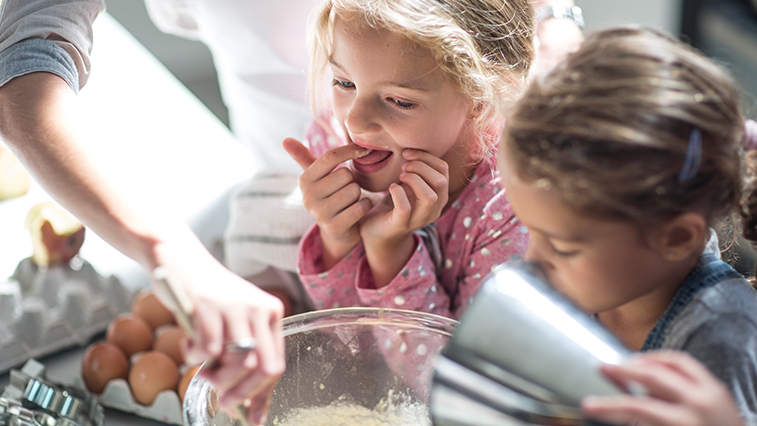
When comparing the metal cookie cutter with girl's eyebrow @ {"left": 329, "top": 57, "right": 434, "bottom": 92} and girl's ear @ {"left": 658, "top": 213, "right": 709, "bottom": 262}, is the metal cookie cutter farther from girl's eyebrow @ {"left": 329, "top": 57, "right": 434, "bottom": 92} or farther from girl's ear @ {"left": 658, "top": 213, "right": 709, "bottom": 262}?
girl's ear @ {"left": 658, "top": 213, "right": 709, "bottom": 262}

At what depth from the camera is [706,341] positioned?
0.42 m

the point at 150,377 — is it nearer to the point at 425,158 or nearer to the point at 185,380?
the point at 185,380

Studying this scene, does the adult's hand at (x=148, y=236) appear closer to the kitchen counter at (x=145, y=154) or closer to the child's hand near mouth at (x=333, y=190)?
the child's hand near mouth at (x=333, y=190)

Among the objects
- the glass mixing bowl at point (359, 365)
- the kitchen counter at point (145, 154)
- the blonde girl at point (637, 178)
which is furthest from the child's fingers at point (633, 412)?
the kitchen counter at point (145, 154)

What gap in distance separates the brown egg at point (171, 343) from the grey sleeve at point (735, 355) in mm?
627

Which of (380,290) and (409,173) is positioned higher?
(409,173)

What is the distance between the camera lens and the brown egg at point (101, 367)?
78 centimetres

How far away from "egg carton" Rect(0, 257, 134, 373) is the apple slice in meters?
0.02

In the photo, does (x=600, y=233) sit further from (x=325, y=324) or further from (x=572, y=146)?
(x=325, y=324)

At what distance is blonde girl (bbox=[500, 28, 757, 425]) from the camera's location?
1.21 feet

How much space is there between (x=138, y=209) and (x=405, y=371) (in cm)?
32

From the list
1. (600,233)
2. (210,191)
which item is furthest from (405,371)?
(210,191)

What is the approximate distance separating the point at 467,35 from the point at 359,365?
14.0 inches

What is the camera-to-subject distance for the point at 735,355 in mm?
410
